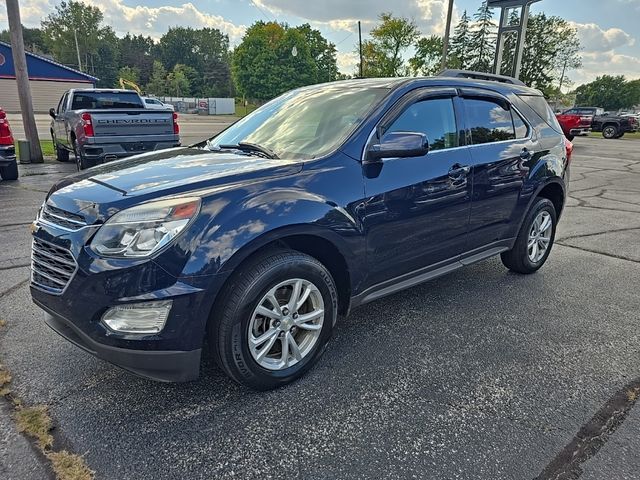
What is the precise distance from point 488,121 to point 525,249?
1.36m

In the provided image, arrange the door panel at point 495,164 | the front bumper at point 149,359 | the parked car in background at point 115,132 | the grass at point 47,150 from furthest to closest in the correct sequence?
the grass at point 47,150, the parked car in background at point 115,132, the door panel at point 495,164, the front bumper at point 149,359

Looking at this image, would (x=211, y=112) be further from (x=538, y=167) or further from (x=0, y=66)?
(x=538, y=167)

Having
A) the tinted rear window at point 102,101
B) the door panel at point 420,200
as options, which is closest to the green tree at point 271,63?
the tinted rear window at point 102,101

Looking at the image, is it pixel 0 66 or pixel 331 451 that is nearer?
pixel 331 451

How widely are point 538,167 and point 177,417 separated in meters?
3.77

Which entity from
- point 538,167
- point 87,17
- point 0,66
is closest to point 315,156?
point 538,167

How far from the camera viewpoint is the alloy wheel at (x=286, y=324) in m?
2.53

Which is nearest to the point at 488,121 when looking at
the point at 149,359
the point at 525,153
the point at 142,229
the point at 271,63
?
the point at 525,153

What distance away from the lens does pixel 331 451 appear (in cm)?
219

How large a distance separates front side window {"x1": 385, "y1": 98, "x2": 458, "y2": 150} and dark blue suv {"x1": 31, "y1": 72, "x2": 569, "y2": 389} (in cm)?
1

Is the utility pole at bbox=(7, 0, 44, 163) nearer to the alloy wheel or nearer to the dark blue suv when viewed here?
the dark blue suv

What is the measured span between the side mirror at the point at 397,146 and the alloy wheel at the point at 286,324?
3.08ft

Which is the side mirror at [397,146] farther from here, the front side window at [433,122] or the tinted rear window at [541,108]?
the tinted rear window at [541,108]

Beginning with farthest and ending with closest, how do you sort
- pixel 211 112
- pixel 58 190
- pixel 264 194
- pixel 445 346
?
pixel 211 112 → pixel 445 346 → pixel 58 190 → pixel 264 194
